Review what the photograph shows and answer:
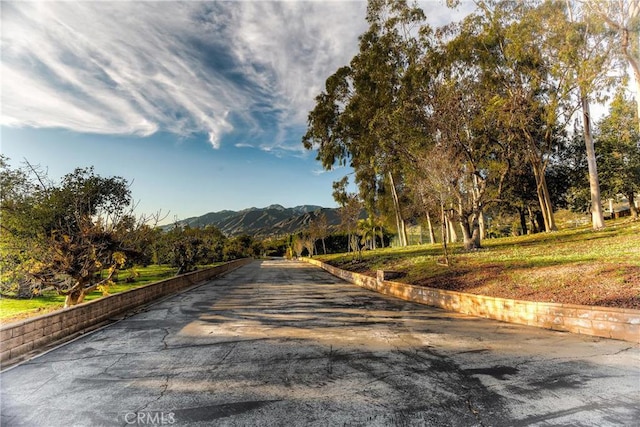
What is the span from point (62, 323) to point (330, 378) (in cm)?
663

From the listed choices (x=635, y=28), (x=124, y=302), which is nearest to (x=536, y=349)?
(x=124, y=302)

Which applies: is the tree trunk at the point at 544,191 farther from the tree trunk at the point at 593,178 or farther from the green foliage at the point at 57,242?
the green foliage at the point at 57,242

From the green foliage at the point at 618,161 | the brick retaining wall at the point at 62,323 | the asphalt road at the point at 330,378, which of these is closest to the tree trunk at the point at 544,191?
the green foliage at the point at 618,161

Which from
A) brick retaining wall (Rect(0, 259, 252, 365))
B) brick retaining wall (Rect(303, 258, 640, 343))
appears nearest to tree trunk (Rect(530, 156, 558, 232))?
brick retaining wall (Rect(303, 258, 640, 343))

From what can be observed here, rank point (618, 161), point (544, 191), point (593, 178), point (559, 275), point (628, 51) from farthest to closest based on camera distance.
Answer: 1. point (618, 161)
2. point (544, 191)
3. point (593, 178)
4. point (628, 51)
5. point (559, 275)

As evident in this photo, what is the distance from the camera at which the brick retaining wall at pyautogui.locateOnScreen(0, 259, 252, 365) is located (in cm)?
607

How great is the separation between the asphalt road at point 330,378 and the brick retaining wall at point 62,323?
51 centimetres

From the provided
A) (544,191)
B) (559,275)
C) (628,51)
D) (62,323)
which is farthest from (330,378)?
(544,191)

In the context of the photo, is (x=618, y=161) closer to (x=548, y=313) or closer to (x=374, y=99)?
(x=374, y=99)

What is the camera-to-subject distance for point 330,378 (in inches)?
191

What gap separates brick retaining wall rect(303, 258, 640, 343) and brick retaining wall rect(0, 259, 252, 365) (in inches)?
402

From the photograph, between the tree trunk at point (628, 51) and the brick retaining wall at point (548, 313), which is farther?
the tree trunk at point (628, 51)

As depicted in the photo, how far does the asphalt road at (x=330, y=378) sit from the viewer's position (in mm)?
3762

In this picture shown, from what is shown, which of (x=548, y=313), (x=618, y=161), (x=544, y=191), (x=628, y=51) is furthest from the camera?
(x=618, y=161)
